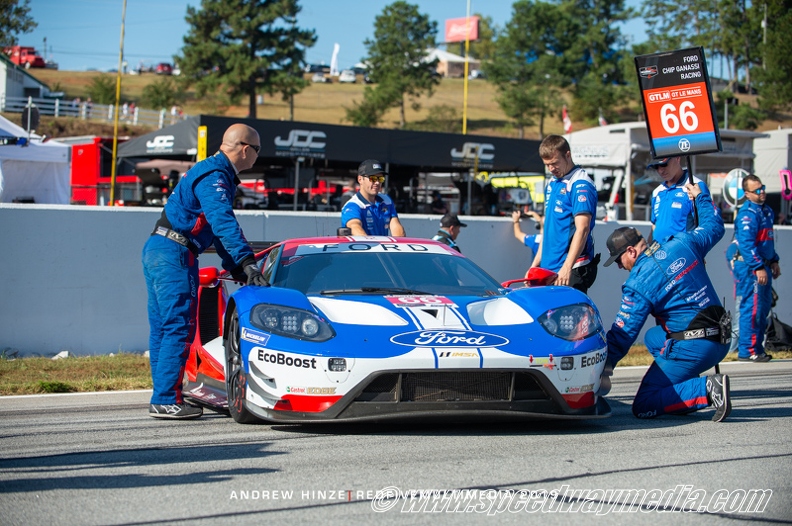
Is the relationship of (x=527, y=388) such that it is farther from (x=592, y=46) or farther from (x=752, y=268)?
(x=592, y=46)

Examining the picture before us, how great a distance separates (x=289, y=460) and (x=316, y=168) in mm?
19011

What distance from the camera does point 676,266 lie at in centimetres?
542

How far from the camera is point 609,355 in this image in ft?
17.7

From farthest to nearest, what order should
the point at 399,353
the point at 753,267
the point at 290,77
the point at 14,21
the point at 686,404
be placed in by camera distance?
the point at 290,77
the point at 14,21
the point at 753,267
the point at 686,404
the point at 399,353

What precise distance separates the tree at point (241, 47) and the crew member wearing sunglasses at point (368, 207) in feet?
166

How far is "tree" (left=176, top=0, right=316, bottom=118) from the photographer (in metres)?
56.9

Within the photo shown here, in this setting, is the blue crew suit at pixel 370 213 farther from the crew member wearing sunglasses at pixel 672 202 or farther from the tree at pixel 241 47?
the tree at pixel 241 47

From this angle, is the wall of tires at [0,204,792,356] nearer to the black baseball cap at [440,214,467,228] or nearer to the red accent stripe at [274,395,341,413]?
the black baseball cap at [440,214,467,228]

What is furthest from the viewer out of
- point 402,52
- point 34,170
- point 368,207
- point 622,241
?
point 402,52

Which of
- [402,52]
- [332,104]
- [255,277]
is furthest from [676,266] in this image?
[332,104]

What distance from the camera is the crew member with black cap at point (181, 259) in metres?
5.46

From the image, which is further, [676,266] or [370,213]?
[370,213]

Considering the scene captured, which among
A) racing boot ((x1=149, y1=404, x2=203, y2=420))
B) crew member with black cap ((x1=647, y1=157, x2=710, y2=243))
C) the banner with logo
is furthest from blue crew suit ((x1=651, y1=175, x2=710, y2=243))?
racing boot ((x1=149, y1=404, x2=203, y2=420))

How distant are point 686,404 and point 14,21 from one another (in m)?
42.9
